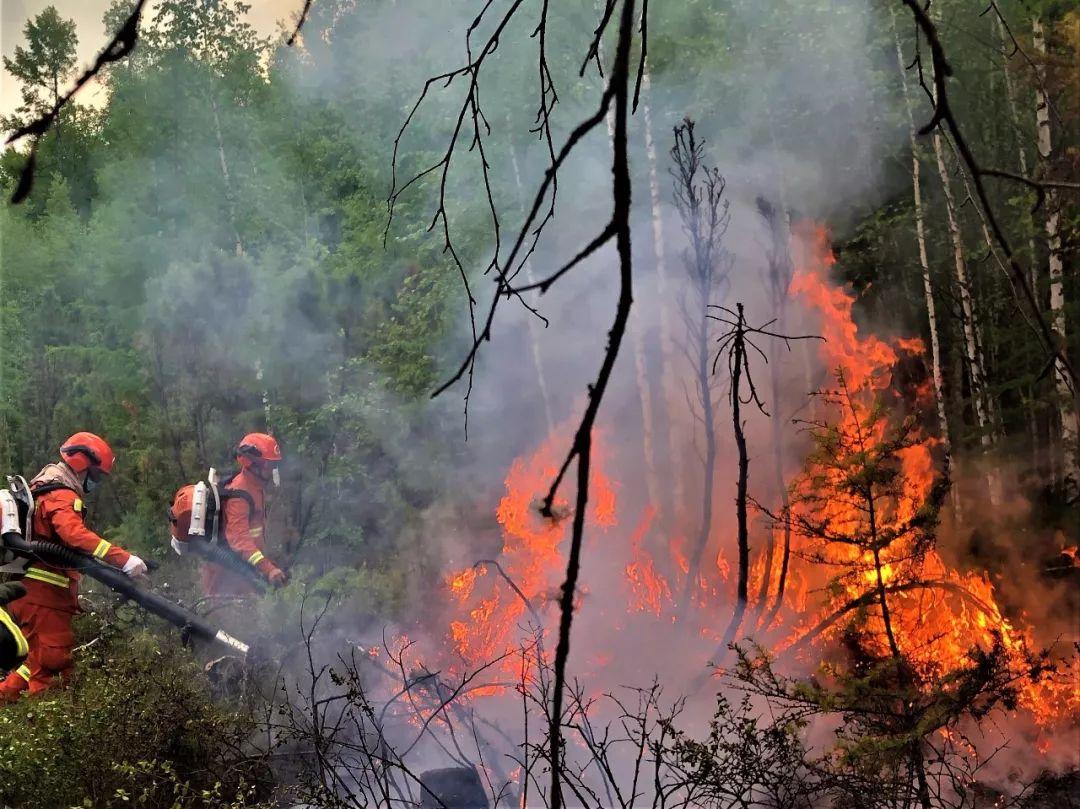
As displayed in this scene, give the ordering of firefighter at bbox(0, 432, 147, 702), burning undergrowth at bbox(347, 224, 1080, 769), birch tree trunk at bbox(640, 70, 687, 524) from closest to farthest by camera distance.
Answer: firefighter at bbox(0, 432, 147, 702) < burning undergrowth at bbox(347, 224, 1080, 769) < birch tree trunk at bbox(640, 70, 687, 524)

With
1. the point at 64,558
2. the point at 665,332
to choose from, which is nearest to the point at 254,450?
the point at 64,558

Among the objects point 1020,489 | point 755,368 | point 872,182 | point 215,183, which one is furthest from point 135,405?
point 1020,489

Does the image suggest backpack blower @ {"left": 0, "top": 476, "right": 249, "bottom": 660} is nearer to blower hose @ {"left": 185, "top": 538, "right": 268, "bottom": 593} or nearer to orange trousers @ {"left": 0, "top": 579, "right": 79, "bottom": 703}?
orange trousers @ {"left": 0, "top": 579, "right": 79, "bottom": 703}

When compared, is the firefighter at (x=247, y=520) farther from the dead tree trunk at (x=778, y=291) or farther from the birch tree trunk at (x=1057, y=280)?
the birch tree trunk at (x=1057, y=280)

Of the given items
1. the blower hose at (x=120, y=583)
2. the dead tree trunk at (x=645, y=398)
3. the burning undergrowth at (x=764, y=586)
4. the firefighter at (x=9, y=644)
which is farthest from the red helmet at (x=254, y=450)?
the dead tree trunk at (x=645, y=398)

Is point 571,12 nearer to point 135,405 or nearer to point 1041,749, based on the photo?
point 135,405

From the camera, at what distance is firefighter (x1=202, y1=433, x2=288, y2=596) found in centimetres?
812

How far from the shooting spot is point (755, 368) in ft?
37.7

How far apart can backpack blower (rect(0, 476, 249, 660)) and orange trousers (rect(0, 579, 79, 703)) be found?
0.23 m

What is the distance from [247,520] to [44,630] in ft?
7.30

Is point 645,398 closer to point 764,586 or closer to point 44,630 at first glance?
point 764,586

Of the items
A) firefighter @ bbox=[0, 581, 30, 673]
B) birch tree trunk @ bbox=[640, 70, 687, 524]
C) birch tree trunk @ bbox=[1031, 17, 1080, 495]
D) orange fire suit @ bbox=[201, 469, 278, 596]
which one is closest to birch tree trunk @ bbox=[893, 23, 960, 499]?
birch tree trunk @ bbox=[1031, 17, 1080, 495]

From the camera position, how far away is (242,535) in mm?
8227

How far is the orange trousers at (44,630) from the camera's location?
20.5 feet
